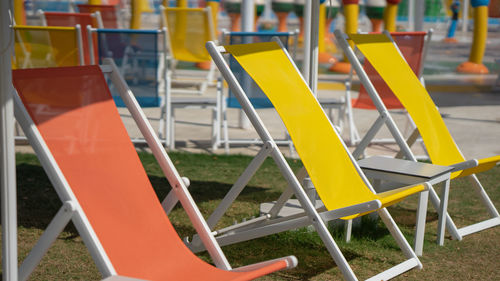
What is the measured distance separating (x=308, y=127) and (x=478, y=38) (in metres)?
7.64

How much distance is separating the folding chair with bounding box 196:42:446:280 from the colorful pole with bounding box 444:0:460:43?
1358 centimetres

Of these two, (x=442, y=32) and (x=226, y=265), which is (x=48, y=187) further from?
(x=442, y=32)

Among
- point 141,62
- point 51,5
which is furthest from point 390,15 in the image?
point 51,5

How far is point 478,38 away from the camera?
34.1ft

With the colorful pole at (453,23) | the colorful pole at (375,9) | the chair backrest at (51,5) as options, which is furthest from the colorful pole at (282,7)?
the chair backrest at (51,5)

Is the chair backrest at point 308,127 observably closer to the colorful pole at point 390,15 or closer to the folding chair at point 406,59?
the folding chair at point 406,59

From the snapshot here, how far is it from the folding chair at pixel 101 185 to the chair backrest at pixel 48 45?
2.94 metres

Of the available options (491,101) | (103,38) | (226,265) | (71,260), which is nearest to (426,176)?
(226,265)

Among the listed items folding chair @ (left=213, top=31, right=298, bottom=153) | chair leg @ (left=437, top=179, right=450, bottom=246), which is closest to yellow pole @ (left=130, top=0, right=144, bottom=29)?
folding chair @ (left=213, top=31, right=298, bottom=153)

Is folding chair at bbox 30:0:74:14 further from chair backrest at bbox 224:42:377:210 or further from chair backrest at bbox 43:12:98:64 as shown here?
chair backrest at bbox 224:42:377:210

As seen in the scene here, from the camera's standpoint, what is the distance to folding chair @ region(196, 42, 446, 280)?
317 cm

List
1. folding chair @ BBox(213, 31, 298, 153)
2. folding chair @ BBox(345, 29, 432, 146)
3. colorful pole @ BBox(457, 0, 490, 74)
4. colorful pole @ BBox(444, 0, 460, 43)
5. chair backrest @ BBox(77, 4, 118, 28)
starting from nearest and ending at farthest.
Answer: folding chair @ BBox(213, 31, 298, 153) < folding chair @ BBox(345, 29, 432, 146) < chair backrest @ BBox(77, 4, 118, 28) < colorful pole @ BBox(457, 0, 490, 74) < colorful pole @ BBox(444, 0, 460, 43)

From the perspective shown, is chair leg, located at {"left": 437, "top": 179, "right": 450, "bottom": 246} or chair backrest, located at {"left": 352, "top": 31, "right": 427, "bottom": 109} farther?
chair backrest, located at {"left": 352, "top": 31, "right": 427, "bottom": 109}

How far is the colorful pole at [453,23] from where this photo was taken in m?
16.5
